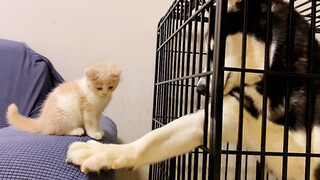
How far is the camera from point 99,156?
2.03ft

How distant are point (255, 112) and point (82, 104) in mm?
481

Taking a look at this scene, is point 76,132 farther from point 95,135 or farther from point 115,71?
point 115,71

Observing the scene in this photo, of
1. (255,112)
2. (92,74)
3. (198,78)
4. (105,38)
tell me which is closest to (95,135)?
(92,74)

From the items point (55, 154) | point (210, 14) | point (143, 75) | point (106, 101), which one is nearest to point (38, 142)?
point (55, 154)

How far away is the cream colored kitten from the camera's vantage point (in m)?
0.82

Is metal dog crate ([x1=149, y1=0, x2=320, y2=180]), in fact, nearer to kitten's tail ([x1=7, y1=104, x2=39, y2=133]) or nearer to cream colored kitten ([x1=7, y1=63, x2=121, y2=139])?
cream colored kitten ([x1=7, y1=63, x2=121, y2=139])

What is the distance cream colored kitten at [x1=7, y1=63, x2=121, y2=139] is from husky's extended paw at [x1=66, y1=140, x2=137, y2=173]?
16 centimetres

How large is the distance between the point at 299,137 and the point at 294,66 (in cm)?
17

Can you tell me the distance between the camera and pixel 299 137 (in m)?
0.67

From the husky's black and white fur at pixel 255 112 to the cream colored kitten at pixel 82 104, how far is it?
153mm

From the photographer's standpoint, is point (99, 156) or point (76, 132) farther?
point (76, 132)

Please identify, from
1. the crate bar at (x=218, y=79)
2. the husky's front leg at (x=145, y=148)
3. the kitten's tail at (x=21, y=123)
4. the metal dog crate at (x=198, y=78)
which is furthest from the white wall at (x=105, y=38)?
the crate bar at (x=218, y=79)

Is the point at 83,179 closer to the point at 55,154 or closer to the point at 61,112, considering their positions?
the point at 55,154

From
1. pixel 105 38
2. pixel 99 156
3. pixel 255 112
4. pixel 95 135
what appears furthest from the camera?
pixel 105 38
